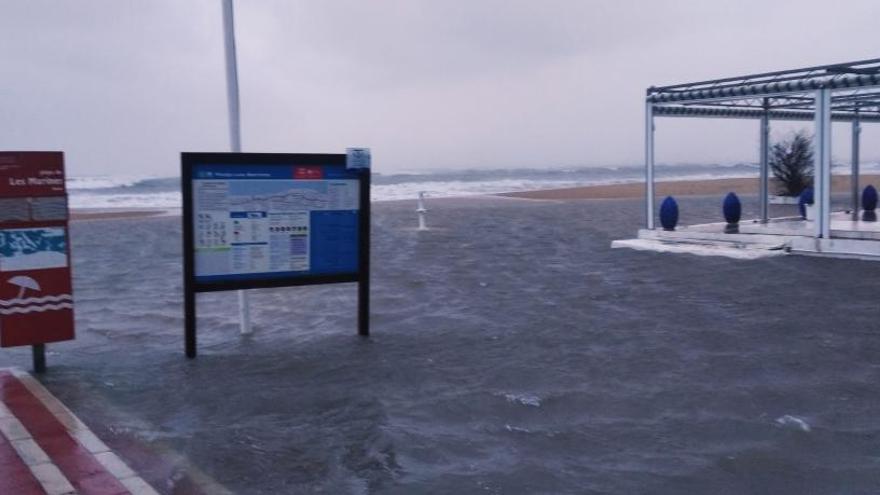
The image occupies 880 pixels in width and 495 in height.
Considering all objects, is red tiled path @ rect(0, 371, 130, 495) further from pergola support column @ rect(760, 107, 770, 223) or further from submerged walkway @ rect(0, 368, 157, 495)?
pergola support column @ rect(760, 107, 770, 223)

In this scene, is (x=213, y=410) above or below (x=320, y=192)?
below

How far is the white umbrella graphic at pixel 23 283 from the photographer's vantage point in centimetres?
779

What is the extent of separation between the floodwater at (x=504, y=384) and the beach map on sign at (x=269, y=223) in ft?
3.06

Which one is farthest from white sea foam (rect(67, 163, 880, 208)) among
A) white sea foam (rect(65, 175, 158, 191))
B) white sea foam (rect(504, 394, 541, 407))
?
white sea foam (rect(504, 394, 541, 407))

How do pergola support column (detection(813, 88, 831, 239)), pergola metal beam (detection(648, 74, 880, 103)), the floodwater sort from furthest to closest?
1. pergola support column (detection(813, 88, 831, 239))
2. pergola metal beam (detection(648, 74, 880, 103))
3. the floodwater

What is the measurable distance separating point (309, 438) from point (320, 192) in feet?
11.7

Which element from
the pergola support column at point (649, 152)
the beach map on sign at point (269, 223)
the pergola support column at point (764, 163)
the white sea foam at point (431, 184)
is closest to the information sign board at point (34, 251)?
the beach map on sign at point (269, 223)

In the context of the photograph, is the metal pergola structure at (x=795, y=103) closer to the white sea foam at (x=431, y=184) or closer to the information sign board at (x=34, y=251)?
the information sign board at (x=34, y=251)

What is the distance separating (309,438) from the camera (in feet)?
20.5

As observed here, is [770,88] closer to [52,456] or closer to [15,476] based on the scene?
[52,456]

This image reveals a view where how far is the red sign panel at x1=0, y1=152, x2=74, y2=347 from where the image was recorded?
7707 mm

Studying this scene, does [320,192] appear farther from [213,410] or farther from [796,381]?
[796,381]

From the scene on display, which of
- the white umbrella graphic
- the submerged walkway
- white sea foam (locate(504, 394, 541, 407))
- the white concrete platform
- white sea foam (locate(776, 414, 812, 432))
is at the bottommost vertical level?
white sea foam (locate(776, 414, 812, 432))

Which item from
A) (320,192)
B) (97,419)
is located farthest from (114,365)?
(320,192)
